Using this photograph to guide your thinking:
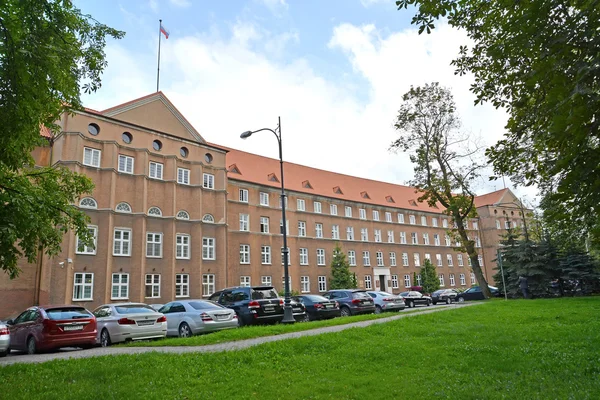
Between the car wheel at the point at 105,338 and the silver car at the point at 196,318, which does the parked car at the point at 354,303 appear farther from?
the car wheel at the point at 105,338

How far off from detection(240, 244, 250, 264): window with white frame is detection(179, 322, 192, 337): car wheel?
70.8 feet

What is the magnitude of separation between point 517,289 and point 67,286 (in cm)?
3057

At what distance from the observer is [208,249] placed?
110ft

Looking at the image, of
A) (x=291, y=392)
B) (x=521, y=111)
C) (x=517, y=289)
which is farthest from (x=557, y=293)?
(x=291, y=392)

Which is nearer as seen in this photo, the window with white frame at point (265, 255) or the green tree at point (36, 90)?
the green tree at point (36, 90)

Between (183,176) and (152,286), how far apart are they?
885 cm

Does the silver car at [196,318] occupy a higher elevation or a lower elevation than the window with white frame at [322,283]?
lower

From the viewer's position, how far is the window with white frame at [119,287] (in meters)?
27.6

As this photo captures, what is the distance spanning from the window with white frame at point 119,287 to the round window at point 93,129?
9.70 meters

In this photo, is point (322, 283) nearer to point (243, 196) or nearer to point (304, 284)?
point (304, 284)

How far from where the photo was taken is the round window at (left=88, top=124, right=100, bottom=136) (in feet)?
93.9

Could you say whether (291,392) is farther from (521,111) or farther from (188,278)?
(188,278)

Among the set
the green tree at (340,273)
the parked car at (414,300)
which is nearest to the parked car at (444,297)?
the parked car at (414,300)

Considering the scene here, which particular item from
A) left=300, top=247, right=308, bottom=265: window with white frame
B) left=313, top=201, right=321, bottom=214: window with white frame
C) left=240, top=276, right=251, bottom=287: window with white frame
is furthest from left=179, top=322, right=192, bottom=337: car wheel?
left=313, top=201, right=321, bottom=214: window with white frame
